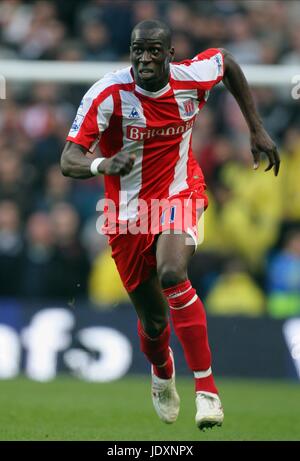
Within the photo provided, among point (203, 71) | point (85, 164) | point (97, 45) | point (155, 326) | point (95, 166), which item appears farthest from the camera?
point (97, 45)

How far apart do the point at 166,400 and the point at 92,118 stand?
2.06 m

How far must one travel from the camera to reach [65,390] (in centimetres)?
1075

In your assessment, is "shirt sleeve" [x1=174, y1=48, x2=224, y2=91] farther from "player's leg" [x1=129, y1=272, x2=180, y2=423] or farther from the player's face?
"player's leg" [x1=129, y1=272, x2=180, y2=423]

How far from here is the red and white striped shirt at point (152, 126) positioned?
7328 millimetres

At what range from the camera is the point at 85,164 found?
6.85 meters

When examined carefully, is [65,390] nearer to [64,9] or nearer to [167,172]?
[167,172]

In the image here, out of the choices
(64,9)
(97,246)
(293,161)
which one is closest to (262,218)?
(293,161)

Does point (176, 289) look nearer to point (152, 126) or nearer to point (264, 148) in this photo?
point (152, 126)

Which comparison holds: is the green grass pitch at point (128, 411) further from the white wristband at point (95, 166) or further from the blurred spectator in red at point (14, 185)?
the blurred spectator in red at point (14, 185)

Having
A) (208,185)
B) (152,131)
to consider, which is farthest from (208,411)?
(208,185)

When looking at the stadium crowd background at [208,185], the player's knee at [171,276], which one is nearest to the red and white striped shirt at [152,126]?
the player's knee at [171,276]

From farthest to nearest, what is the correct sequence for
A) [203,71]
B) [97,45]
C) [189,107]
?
[97,45] → [203,71] → [189,107]

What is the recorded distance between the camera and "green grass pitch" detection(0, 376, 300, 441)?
7.84 metres

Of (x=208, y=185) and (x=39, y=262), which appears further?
(x=208, y=185)
